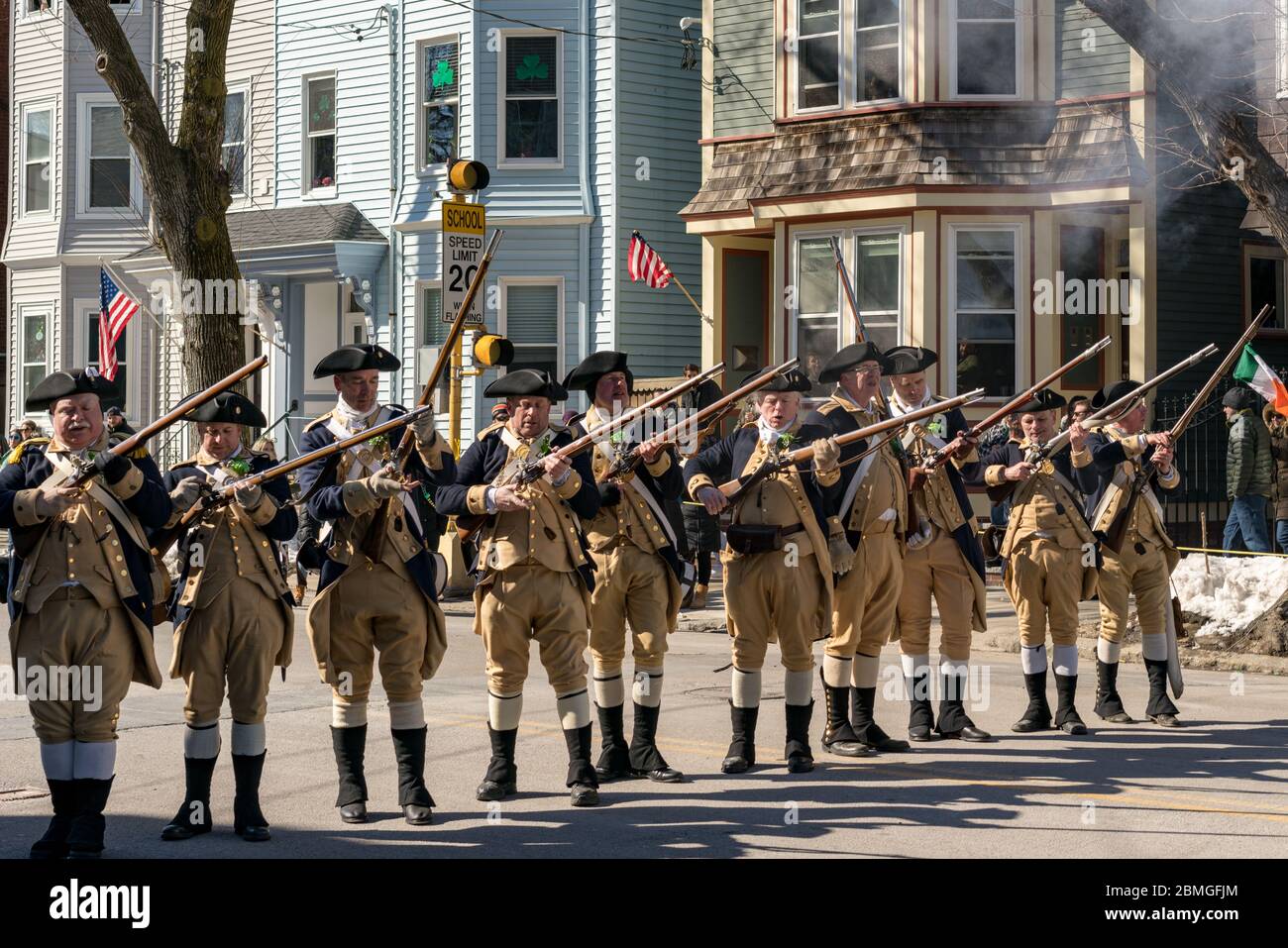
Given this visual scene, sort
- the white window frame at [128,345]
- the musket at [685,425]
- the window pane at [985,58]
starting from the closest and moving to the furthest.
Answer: the musket at [685,425] → the window pane at [985,58] → the white window frame at [128,345]

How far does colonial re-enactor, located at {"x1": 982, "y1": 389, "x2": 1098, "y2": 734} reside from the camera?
10352 mm

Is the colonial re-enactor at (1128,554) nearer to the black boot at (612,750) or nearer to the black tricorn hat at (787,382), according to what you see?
the black tricorn hat at (787,382)

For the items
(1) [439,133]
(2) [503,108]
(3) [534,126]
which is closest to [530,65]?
(2) [503,108]

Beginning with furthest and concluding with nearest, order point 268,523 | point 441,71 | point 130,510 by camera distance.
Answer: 1. point 441,71
2. point 268,523
3. point 130,510

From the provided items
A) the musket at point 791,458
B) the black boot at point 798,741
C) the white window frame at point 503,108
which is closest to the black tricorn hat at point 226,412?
the musket at point 791,458

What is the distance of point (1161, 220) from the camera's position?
20.5m

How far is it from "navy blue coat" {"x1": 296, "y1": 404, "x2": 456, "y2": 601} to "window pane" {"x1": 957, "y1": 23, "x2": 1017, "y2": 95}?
46.3 feet

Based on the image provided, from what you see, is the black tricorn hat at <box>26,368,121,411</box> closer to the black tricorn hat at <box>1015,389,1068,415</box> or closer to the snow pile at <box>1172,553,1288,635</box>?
the black tricorn hat at <box>1015,389,1068,415</box>

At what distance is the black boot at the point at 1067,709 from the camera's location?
10.2 meters

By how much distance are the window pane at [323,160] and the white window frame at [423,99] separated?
2127 millimetres

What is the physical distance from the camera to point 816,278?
21.4 metres

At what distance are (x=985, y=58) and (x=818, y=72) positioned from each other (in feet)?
7.10

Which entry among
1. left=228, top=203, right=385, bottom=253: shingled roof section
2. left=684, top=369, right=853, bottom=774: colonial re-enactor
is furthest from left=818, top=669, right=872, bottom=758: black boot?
left=228, top=203, right=385, bottom=253: shingled roof section

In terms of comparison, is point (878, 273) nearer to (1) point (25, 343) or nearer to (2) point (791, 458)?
(2) point (791, 458)
